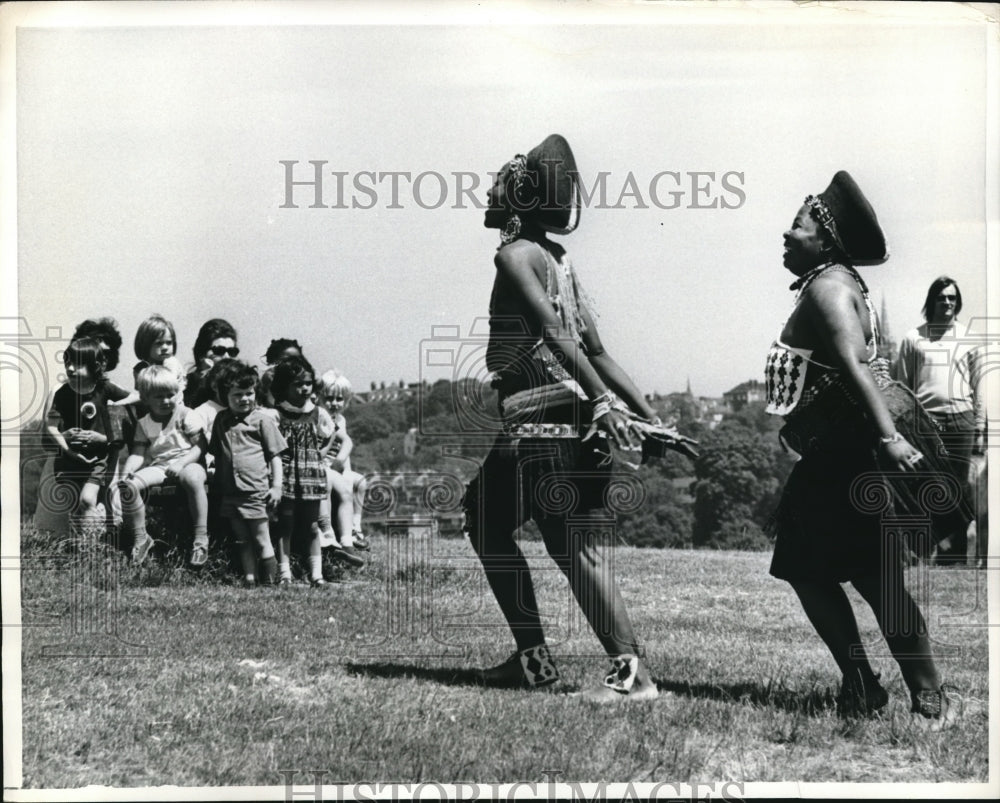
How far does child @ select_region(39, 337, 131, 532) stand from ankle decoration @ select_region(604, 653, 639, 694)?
2246mm

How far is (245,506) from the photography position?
18.0 feet

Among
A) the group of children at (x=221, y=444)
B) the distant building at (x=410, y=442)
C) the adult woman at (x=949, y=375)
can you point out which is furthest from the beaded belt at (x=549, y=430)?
the adult woman at (x=949, y=375)

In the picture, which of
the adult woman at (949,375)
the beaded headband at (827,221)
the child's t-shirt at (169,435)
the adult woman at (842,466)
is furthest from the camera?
the child's t-shirt at (169,435)

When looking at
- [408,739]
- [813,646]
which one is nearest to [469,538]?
[408,739]

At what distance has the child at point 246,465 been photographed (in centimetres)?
545

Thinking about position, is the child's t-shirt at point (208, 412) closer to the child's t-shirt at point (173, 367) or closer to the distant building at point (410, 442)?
the child's t-shirt at point (173, 367)

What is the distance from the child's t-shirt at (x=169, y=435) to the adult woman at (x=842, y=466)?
8.22 feet

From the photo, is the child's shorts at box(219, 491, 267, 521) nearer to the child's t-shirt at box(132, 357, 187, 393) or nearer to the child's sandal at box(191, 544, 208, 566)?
the child's sandal at box(191, 544, 208, 566)

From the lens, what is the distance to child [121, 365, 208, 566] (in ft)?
Result: 17.4

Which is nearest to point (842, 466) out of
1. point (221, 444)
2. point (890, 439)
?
point (890, 439)

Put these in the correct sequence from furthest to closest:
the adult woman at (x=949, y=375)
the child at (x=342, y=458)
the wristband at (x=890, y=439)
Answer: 1. the child at (x=342, y=458)
2. the adult woman at (x=949, y=375)
3. the wristband at (x=890, y=439)

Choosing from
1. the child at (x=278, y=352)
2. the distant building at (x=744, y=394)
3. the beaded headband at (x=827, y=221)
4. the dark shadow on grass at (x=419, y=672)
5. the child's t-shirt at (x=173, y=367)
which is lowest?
the dark shadow on grass at (x=419, y=672)

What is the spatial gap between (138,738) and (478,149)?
8.65 feet

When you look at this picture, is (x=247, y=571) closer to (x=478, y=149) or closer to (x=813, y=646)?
(x=478, y=149)
